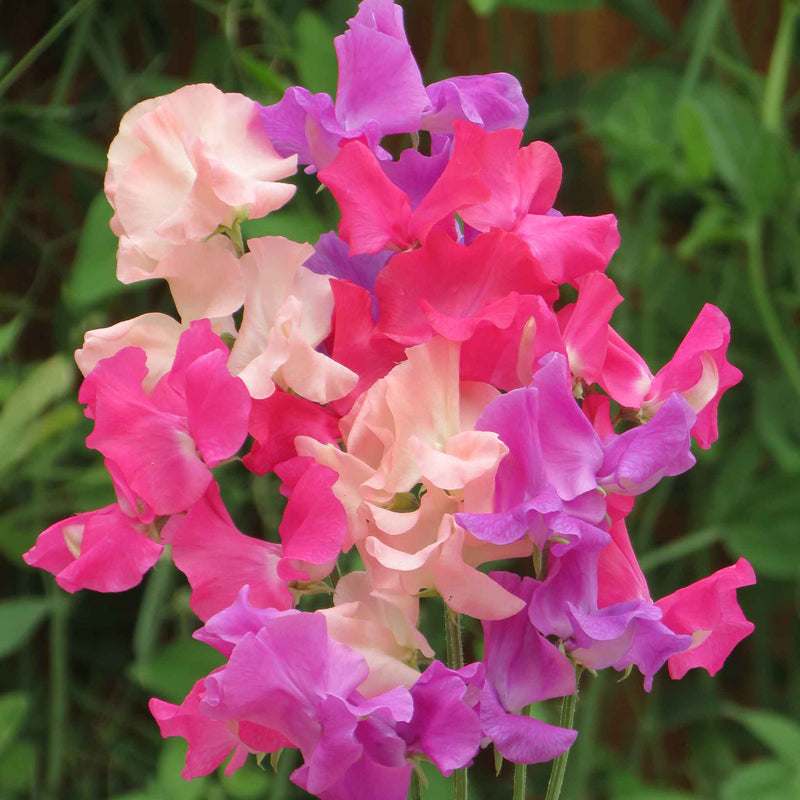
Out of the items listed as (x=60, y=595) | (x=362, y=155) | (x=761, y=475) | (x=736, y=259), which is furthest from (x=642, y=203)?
(x=362, y=155)

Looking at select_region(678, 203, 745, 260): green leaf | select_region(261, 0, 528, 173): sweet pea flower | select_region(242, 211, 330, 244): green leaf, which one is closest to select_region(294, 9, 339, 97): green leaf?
select_region(242, 211, 330, 244): green leaf

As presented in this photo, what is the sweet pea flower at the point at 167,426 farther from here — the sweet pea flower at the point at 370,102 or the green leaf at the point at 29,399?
the green leaf at the point at 29,399

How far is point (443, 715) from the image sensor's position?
1.04ft

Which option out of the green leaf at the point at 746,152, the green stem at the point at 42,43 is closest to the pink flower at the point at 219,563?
the green stem at the point at 42,43

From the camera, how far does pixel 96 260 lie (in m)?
0.87

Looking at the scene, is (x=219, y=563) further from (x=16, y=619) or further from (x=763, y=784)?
(x=763, y=784)

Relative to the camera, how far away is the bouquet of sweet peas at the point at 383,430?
32 cm

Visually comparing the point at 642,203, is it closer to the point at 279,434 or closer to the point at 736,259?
the point at 736,259

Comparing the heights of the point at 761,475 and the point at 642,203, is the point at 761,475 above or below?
below

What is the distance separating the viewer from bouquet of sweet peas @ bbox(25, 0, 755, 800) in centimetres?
32

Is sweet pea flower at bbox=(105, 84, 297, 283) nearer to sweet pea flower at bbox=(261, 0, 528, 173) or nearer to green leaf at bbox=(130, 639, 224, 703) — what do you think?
sweet pea flower at bbox=(261, 0, 528, 173)

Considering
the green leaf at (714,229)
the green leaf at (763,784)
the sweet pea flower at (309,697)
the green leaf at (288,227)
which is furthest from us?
the green leaf at (714,229)

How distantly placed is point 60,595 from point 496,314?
83 cm

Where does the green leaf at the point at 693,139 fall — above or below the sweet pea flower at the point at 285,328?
below
